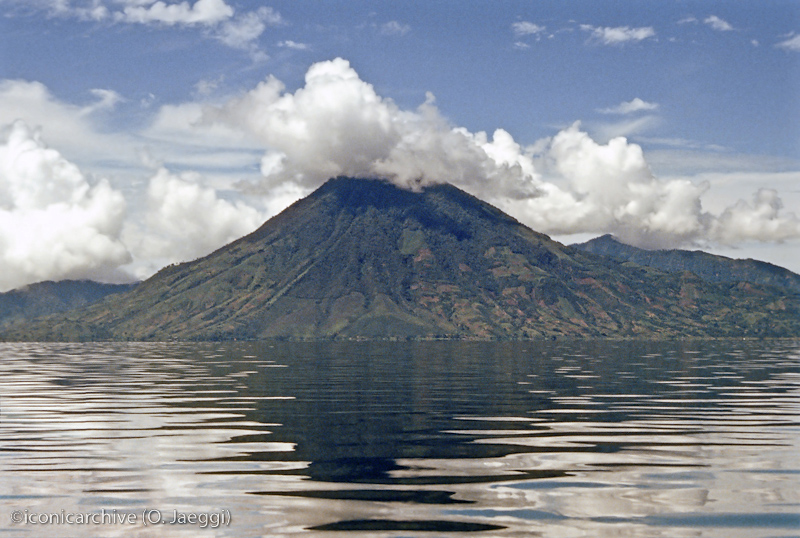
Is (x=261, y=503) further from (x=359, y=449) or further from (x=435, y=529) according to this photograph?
(x=359, y=449)

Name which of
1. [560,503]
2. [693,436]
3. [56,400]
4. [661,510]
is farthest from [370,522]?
[56,400]

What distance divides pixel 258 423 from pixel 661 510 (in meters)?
28.8

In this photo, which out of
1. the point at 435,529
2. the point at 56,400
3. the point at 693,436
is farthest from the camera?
the point at 56,400

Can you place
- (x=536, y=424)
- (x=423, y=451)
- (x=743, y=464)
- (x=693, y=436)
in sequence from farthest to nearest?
(x=536, y=424) → (x=693, y=436) → (x=423, y=451) → (x=743, y=464)

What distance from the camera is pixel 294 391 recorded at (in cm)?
7419

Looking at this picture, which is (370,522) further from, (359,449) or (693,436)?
(693,436)

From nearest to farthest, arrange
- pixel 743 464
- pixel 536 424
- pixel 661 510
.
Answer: pixel 661 510, pixel 743 464, pixel 536 424

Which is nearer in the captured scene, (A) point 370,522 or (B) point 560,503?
(A) point 370,522

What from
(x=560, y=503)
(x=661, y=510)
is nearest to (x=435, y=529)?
(x=560, y=503)

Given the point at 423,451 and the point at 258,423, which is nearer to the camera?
the point at 423,451

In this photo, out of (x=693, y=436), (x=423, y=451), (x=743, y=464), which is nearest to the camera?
(x=743, y=464)

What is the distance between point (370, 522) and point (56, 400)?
5015 cm

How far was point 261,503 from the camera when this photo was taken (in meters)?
25.5

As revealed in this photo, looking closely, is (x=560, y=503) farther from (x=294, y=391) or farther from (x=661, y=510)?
(x=294, y=391)
